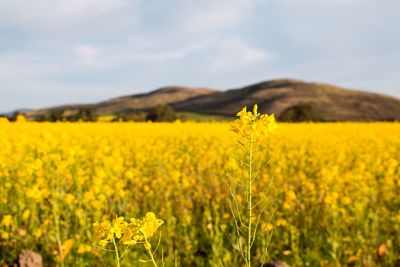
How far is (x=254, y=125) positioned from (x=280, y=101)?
6636cm

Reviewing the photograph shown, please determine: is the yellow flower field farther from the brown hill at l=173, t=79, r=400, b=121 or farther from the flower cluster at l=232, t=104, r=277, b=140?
the brown hill at l=173, t=79, r=400, b=121

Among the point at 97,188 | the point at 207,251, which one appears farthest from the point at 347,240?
the point at 97,188

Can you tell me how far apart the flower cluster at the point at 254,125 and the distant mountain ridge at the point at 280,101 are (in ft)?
143

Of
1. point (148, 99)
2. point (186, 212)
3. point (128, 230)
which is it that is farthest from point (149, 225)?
point (148, 99)

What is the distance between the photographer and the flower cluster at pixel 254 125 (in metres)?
1.71

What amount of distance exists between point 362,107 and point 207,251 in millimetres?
60404

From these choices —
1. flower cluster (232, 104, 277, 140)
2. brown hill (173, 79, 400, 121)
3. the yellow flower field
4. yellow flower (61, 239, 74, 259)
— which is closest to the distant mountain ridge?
brown hill (173, 79, 400, 121)

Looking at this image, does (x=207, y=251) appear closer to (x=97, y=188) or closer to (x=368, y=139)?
(x=97, y=188)

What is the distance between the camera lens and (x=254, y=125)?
1716mm

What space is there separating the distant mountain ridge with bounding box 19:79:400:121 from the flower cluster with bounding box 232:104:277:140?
143 feet

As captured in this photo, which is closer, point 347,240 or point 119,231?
point 119,231

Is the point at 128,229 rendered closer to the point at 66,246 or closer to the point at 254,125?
the point at 254,125

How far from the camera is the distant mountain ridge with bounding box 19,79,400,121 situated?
2314 inches

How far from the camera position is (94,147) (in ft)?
34.5
